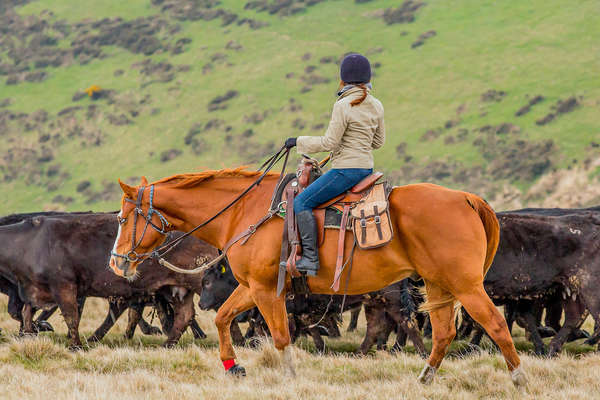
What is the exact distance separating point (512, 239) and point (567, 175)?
22.0 m

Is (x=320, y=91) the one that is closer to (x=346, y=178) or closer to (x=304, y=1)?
(x=304, y=1)

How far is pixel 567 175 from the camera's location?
3020 cm

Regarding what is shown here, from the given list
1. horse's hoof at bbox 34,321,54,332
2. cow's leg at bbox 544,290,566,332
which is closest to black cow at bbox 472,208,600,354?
cow's leg at bbox 544,290,566,332

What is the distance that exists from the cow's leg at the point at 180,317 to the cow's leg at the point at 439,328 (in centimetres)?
439

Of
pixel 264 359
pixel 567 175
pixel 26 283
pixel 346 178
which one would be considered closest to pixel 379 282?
pixel 346 178

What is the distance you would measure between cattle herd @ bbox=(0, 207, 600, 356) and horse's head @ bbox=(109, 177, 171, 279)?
2607 mm

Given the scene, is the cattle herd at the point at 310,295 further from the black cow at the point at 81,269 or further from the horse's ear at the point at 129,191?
the horse's ear at the point at 129,191

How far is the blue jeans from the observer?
6.76 metres

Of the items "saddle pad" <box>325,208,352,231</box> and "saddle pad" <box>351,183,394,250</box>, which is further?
"saddle pad" <box>325,208,352,231</box>

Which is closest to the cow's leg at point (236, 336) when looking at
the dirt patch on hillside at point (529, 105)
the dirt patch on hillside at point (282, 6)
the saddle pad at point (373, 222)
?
the saddle pad at point (373, 222)

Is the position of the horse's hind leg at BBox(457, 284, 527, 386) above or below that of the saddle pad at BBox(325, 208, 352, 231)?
below

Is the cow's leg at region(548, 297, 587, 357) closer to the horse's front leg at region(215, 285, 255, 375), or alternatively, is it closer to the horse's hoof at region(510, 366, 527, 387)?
the horse's hoof at region(510, 366, 527, 387)

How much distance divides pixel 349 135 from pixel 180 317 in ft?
15.7

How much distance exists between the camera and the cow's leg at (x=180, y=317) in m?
10.2
